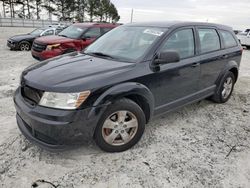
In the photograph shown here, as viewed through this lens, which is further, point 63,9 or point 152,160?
point 63,9

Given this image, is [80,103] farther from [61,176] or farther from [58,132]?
[61,176]

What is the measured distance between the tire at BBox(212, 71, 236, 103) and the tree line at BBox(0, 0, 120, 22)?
45188mm

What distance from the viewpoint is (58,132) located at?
2635mm

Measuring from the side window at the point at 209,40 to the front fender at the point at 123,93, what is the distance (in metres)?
1.56

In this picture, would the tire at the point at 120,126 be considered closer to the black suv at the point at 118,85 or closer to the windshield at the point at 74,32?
the black suv at the point at 118,85

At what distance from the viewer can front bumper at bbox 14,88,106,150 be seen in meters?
2.61

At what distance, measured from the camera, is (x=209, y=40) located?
4.41 meters

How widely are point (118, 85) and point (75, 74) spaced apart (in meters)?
0.53

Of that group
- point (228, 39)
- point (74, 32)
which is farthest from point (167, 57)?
point (74, 32)

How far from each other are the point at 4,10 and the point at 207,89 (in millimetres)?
48087

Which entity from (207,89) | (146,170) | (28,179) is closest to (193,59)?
(207,89)

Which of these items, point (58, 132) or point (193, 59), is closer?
point (58, 132)

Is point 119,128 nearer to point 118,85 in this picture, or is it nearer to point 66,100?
point 118,85

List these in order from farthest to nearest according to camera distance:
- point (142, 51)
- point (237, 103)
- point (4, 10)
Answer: point (4, 10)
point (237, 103)
point (142, 51)
